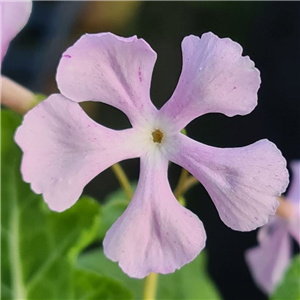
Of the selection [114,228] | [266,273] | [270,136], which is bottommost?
[270,136]

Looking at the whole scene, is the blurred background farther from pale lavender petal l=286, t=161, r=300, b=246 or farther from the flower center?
the flower center

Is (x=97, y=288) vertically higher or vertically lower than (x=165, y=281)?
higher

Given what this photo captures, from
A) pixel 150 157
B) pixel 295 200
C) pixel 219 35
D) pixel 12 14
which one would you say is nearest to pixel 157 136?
pixel 150 157

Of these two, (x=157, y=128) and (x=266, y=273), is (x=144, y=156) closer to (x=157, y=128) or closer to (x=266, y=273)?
(x=157, y=128)

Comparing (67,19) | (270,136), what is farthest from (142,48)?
(67,19)

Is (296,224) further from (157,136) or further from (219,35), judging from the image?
(219,35)
